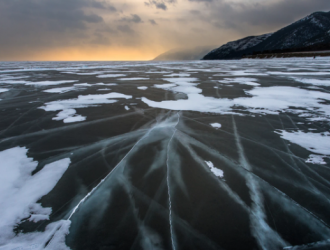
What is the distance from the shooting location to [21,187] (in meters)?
1.38

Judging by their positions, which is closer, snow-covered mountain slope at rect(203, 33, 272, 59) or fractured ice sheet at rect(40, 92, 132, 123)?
fractured ice sheet at rect(40, 92, 132, 123)

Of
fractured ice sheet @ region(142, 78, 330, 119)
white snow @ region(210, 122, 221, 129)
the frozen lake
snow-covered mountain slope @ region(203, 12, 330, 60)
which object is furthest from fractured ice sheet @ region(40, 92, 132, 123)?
snow-covered mountain slope @ region(203, 12, 330, 60)

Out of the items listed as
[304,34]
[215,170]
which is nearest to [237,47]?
[304,34]

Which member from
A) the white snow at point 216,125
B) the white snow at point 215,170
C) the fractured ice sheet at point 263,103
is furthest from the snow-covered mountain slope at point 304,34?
the white snow at point 215,170

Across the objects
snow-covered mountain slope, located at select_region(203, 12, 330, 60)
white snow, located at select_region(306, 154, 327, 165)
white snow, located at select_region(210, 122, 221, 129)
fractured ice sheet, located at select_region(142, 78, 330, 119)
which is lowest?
fractured ice sheet, located at select_region(142, 78, 330, 119)

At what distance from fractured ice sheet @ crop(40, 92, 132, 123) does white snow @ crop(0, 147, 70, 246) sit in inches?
43.0

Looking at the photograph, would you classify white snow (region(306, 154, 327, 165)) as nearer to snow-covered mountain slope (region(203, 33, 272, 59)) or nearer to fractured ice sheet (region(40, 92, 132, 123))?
fractured ice sheet (region(40, 92, 132, 123))

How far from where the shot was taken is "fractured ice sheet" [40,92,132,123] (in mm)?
2951

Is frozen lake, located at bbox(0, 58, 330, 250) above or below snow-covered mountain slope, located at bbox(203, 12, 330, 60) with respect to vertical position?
below

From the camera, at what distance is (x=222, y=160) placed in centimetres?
169

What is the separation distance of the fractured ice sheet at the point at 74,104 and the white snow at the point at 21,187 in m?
1.09

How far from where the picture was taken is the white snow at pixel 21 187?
1108 millimetres

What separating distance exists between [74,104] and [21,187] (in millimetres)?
2599

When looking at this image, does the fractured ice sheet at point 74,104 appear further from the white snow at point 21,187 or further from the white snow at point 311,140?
the white snow at point 311,140
